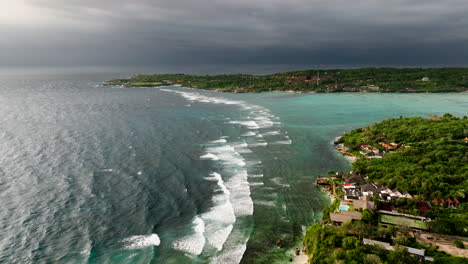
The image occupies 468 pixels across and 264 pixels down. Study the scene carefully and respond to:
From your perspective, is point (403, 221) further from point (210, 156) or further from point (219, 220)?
point (210, 156)

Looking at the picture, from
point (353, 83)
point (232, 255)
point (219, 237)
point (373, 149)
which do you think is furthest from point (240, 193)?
point (353, 83)

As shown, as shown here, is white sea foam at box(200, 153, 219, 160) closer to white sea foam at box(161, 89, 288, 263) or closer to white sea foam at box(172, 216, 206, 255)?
white sea foam at box(161, 89, 288, 263)

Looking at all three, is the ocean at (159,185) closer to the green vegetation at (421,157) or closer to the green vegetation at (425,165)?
the green vegetation at (421,157)

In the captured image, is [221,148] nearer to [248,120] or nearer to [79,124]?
[248,120]

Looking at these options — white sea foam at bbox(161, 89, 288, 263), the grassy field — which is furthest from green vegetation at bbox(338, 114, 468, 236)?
white sea foam at bbox(161, 89, 288, 263)

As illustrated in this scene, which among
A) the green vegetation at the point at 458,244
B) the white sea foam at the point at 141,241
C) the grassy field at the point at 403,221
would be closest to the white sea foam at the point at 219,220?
the white sea foam at the point at 141,241

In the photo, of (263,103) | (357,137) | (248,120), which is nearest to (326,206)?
(357,137)
